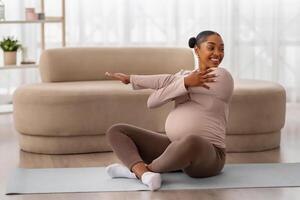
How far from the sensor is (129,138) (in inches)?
150

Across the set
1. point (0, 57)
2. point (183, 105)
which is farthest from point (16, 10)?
point (183, 105)

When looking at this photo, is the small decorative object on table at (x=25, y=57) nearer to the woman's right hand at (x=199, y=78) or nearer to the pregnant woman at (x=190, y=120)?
the pregnant woman at (x=190, y=120)

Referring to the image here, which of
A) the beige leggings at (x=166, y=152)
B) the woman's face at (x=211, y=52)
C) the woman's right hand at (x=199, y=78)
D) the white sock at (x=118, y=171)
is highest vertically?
the woman's face at (x=211, y=52)

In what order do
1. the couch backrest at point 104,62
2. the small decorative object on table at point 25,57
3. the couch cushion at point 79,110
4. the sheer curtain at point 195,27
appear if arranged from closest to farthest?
1. the couch cushion at point 79,110
2. the couch backrest at point 104,62
3. the small decorative object on table at point 25,57
4. the sheer curtain at point 195,27

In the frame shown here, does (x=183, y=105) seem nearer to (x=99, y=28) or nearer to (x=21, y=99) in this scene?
(x=21, y=99)

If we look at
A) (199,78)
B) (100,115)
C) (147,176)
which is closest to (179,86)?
(199,78)

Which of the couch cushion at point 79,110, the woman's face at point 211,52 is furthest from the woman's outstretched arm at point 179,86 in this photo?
the couch cushion at point 79,110

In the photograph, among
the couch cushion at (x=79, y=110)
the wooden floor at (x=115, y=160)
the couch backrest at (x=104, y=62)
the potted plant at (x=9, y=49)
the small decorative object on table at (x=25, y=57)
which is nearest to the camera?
the wooden floor at (x=115, y=160)

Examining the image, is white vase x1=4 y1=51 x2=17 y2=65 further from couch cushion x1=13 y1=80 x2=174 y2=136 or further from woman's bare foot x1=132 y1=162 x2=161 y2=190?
woman's bare foot x1=132 y1=162 x2=161 y2=190

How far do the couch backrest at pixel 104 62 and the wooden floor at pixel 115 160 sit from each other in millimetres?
588

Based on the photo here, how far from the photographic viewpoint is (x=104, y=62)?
5.17 metres

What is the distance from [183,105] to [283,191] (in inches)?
27.0

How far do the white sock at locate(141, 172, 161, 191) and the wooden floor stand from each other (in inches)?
1.7

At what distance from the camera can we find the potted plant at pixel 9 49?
6.32 m
